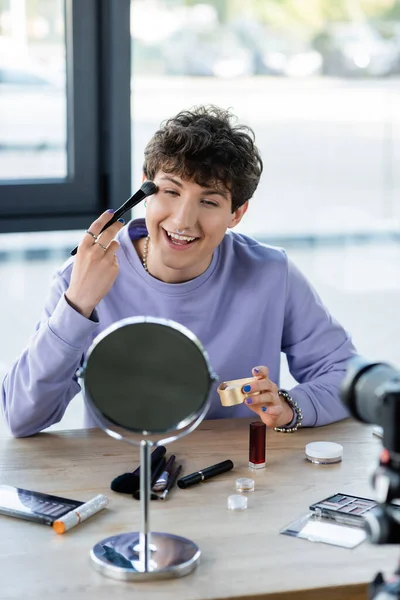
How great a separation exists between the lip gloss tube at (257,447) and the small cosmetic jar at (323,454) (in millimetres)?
84

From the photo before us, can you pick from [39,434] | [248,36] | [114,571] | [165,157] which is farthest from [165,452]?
[248,36]

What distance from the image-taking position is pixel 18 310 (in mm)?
4035

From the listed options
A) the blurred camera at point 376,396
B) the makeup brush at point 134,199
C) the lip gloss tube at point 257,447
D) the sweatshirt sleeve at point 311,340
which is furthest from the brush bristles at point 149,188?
the blurred camera at point 376,396

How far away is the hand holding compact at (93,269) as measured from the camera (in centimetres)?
170

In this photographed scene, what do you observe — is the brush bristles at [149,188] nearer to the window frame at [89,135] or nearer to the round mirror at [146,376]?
the round mirror at [146,376]

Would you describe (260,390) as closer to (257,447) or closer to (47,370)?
(257,447)

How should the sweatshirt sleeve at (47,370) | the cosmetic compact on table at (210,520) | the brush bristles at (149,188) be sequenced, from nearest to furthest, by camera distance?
1. the cosmetic compact on table at (210,520)
2. the sweatshirt sleeve at (47,370)
3. the brush bristles at (149,188)

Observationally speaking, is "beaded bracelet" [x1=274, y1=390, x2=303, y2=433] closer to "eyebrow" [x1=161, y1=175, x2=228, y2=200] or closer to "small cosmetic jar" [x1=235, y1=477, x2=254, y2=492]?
"small cosmetic jar" [x1=235, y1=477, x2=254, y2=492]

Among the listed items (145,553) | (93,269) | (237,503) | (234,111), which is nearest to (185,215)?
(93,269)

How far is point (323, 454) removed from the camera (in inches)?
63.2

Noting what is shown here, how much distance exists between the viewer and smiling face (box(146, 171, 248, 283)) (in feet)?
6.13

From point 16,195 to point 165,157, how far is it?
1716 millimetres

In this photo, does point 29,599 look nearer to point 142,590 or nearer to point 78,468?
point 142,590

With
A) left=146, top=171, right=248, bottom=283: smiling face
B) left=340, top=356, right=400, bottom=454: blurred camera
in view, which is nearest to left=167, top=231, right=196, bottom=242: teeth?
left=146, top=171, right=248, bottom=283: smiling face
